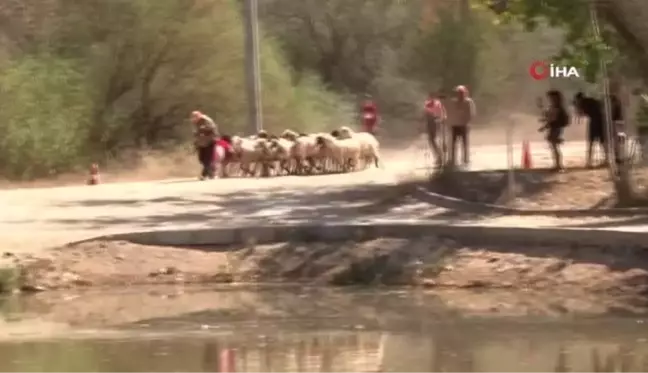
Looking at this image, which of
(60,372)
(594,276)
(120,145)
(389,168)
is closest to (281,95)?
(120,145)

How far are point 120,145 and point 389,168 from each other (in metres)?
8.04

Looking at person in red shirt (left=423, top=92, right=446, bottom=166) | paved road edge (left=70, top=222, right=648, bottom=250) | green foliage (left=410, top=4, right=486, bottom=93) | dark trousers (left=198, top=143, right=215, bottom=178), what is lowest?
paved road edge (left=70, top=222, right=648, bottom=250)

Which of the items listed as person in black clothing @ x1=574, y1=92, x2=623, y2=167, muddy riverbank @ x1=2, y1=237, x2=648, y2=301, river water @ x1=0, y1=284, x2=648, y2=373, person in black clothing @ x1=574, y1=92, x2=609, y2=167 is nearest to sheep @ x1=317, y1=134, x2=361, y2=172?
person in black clothing @ x1=574, y1=92, x2=623, y2=167

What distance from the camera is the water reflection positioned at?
1215 cm

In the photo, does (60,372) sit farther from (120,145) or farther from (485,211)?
(120,145)

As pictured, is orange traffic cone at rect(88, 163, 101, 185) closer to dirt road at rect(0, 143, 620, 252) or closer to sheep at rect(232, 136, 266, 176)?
dirt road at rect(0, 143, 620, 252)

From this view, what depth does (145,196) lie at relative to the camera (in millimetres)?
24734

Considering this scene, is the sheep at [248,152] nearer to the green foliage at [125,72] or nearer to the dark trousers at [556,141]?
the green foliage at [125,72]

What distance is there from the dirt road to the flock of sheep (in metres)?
0.60

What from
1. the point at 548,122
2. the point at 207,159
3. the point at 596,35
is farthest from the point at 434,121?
the point at 596,35

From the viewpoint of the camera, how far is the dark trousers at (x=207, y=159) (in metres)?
27.8

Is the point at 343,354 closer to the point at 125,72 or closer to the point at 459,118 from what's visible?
the point at 459,118

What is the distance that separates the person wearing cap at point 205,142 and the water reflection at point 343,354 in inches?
533

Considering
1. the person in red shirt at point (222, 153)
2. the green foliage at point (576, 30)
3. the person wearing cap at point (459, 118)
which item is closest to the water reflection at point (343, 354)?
the green foliage at point (576, 30)
